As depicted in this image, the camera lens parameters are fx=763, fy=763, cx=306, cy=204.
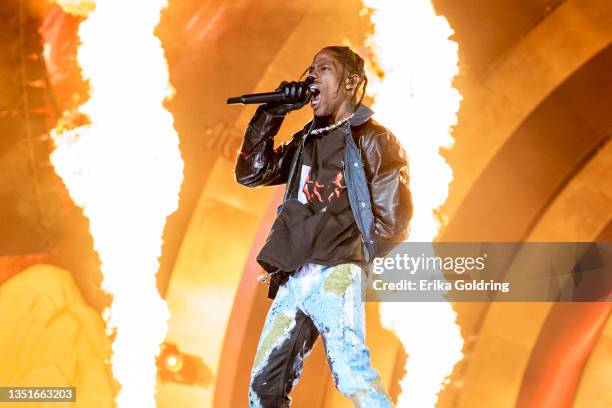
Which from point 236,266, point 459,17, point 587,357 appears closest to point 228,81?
point 236,266

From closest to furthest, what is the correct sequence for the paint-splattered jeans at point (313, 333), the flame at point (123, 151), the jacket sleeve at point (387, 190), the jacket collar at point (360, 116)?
the paint-splattered jeans at point (313, 333)
the jacket sleeve at point (387, 190)
the jacket collar at point (360, 116)
the flame at point (123, 151)

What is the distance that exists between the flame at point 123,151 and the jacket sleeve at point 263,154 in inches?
59.4

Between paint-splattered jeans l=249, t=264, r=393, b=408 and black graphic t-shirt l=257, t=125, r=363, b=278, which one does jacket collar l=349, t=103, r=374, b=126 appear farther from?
paint-splattered jeans l=249, t=264, r=393, b=408

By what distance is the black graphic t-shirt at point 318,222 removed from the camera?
98.3 inches

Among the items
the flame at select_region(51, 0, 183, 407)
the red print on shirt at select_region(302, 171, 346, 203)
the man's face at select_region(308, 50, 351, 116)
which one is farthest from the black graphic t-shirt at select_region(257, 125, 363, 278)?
the flame at select_region(51, 0, 183, 407)

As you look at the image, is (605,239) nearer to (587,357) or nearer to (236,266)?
(587,357)

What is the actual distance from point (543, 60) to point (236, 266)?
205 centimetres

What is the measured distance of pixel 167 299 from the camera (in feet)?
13.5

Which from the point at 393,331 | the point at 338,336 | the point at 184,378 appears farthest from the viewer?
the point at 393,331

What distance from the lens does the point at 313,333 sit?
8.45 feet

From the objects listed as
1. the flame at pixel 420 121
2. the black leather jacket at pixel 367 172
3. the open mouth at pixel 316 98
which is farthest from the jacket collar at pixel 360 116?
the flame at pixel 420 121

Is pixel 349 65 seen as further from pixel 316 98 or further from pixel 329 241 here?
pixel 329 241

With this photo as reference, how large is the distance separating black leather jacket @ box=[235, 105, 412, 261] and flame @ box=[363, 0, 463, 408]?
1564 millimetres

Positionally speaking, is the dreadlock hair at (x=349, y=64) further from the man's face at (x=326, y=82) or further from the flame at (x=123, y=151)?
the flame at (x=123, y=151)
